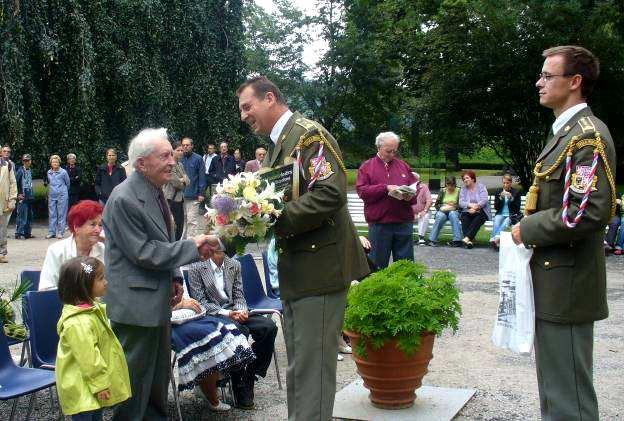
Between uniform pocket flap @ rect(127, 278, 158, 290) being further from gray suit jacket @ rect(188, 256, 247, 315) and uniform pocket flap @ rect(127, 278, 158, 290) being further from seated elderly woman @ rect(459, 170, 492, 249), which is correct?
seated elderly woman @ rect(459, 170, 492, 249)

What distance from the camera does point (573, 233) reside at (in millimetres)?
3680

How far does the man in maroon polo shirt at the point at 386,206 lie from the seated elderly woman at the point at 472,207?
7.61 meters

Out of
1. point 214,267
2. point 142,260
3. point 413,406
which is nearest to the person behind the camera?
point 142,260

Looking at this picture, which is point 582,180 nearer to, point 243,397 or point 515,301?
point 515,301

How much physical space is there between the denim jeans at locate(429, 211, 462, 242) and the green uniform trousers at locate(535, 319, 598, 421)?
12.1m

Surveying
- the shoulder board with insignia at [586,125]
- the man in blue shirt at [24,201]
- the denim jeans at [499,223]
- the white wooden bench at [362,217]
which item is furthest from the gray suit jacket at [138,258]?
the man in blue shirt at [24,201]

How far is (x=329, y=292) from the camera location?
4.16m

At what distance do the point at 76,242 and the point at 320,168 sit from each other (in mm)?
2400

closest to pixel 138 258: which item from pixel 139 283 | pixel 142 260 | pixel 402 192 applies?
pixel 142 260

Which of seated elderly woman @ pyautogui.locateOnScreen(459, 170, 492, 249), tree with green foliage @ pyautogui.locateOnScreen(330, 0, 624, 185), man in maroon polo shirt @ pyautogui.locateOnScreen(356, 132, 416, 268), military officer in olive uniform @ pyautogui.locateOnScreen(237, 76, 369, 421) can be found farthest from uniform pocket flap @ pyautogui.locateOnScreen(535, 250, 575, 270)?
tree with green foliage @ pyautogui.locateOnScreen(330, 0, 624, 185)

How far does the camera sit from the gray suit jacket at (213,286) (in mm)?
6086

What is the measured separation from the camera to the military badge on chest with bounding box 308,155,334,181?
4.07 meters

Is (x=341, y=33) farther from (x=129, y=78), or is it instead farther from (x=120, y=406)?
(x=120, y=406)

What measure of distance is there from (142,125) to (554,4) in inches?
452
